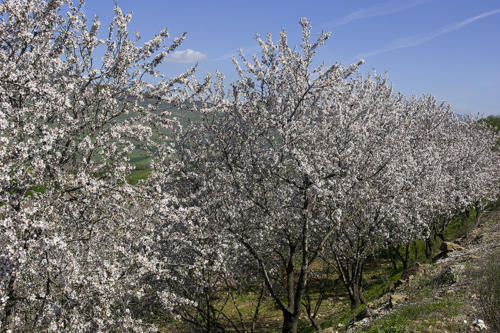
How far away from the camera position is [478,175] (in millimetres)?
31641

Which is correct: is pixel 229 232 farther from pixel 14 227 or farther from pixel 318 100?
pixel 14 227

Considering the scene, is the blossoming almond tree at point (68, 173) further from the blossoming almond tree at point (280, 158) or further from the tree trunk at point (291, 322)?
the tree trunk at point (291, 322)

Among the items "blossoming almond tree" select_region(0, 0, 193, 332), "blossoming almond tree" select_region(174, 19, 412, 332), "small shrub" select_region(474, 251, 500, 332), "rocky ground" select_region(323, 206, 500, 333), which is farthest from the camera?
"blossoming almond tree" select_region(174, 19, 412, 332)

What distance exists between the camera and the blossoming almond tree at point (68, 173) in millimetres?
6266

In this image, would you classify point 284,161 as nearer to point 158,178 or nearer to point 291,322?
point 158,178

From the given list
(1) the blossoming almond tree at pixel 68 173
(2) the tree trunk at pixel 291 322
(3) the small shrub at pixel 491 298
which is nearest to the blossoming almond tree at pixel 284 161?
(2) the tree trunk at pixel 291 322

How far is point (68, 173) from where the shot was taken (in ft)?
26.2

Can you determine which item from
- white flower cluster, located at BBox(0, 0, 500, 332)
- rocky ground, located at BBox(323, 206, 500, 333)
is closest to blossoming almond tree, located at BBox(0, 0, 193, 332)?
white flower cluster, located at BBox(0, 0, 500, 332)

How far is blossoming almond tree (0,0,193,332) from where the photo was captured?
627 cm

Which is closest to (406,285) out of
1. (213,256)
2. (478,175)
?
(213,256)

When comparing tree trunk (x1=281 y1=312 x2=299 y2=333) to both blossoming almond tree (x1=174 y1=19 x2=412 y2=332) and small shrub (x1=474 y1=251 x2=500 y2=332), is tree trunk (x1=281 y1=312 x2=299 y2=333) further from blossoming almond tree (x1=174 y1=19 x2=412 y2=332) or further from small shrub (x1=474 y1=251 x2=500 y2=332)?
small shrub (x1=474 y1=251 x2=500 y2=332)

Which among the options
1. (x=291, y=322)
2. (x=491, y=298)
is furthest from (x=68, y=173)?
(x=491, y=298)

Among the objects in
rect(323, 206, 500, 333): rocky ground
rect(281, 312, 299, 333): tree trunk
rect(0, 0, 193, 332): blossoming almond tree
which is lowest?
rect(281, 312, 299, 333): tree trunk

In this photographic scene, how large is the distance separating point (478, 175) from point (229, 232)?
2906cm
